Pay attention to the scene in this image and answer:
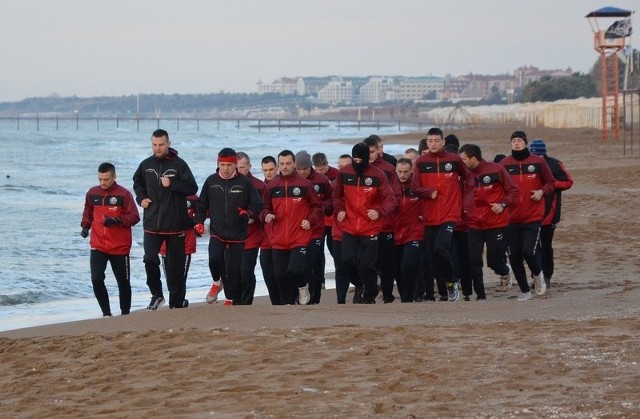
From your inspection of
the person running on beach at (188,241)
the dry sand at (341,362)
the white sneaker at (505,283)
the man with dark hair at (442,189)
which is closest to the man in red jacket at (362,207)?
the man with dark hair at (442,189)

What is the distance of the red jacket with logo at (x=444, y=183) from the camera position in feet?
38.4

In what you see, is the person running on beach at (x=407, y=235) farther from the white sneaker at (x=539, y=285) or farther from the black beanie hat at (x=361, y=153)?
the white sneaker at (x=539, y=285)

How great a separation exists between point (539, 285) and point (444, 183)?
5.48ft

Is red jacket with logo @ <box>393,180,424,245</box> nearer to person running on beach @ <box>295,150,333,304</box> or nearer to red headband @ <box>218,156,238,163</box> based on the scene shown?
person running on beach @ <box>295,150,333,304</box>

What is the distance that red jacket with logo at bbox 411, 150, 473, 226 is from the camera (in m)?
11.7

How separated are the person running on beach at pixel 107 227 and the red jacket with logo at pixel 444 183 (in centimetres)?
279

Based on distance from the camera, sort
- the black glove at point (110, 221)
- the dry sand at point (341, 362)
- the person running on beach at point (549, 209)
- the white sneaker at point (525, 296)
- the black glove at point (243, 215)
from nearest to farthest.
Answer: the dry sand at point (341, 362)
the black glove at point (243, 215)
the black glove at point (110, 221)
the white sneaker at point (525, 296)
the person running on beach at point (549, 209)

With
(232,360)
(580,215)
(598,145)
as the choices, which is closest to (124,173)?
(598,145)

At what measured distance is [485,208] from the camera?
472 inches

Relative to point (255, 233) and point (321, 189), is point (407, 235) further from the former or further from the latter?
point (255, 233)

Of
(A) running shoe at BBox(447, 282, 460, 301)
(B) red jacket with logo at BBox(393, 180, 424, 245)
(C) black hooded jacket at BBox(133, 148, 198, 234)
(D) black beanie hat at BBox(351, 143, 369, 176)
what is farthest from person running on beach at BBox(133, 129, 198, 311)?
(A) running shoe at BBox(447, 282, 460, 301)

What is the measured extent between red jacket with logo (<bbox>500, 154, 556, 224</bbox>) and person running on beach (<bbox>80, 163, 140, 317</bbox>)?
3815mm

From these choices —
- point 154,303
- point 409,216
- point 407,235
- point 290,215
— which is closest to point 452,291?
point 407,235

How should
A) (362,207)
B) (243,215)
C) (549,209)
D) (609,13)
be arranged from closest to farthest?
(243,215)
(362,207)
(549,209)
(609,13)
